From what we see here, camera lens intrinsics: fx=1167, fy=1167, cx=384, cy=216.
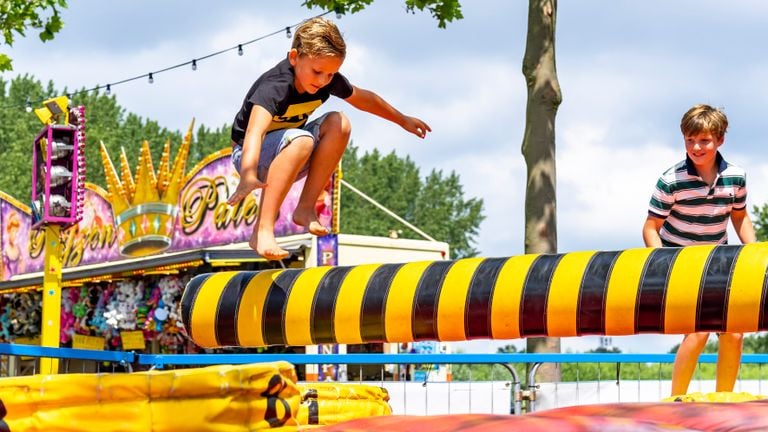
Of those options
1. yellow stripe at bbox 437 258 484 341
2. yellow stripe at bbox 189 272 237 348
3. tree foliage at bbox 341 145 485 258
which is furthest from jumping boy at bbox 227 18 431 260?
tree foliage at bbox 341 145 485 258

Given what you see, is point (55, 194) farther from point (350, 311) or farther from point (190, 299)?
point (350, 311)

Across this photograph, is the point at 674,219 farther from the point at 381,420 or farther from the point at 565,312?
the point at 381,420

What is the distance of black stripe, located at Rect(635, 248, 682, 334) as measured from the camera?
3945 mm

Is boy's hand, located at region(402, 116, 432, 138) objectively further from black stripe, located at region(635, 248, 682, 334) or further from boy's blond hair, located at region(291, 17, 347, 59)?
black stripe, located at region(635, 248, 682, 334)

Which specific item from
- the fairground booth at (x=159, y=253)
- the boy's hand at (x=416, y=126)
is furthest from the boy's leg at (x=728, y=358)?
the fairground booth at (x=159, y=253)

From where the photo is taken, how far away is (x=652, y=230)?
4789 mm

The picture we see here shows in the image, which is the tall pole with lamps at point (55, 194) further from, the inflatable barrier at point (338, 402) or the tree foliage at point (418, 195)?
the tree foliage at point (418, 195)

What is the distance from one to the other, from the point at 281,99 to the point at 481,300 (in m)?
1.06

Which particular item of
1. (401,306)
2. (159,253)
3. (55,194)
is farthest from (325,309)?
(159,253)

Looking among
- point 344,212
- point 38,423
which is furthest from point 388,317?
point 344,212

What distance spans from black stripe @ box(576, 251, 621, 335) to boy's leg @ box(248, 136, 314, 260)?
108cm

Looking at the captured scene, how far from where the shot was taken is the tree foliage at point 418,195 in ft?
187

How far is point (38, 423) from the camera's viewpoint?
203 cm

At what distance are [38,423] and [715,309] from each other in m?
2.49
